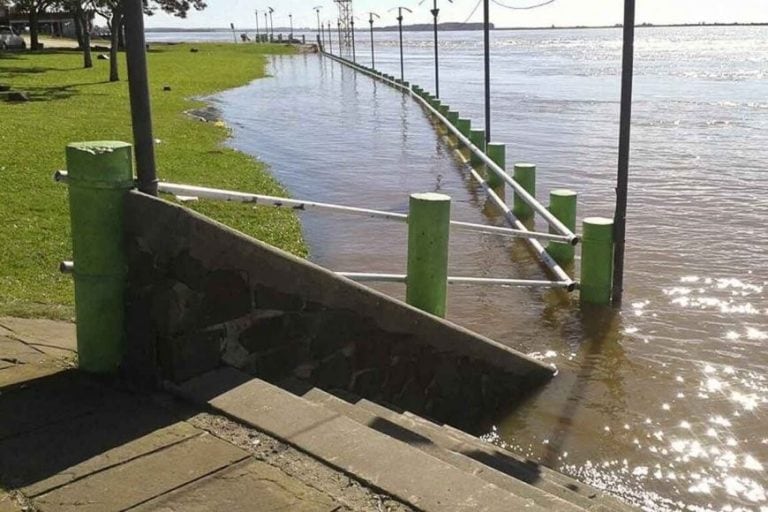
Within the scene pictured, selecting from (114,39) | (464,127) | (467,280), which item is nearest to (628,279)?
(467,280)

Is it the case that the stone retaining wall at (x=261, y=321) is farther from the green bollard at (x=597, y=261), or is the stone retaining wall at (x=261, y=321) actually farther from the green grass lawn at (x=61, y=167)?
the green bollard at (x=597, y=261)

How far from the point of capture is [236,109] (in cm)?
2702

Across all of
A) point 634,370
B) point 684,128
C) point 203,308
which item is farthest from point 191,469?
point 684,128

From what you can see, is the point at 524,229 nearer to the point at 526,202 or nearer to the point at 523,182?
the point at 526,202

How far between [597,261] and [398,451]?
16.0 ft

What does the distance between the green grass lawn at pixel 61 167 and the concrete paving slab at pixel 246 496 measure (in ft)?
9.72

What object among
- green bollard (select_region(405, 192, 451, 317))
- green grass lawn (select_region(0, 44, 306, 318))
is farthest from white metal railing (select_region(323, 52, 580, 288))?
green grass lawn (select_region(0, 44, 306, 318))

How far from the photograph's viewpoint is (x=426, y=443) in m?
4.09

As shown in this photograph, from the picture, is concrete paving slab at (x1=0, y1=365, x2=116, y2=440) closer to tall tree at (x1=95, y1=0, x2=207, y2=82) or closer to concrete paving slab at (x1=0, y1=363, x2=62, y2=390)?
concrete paving slab at (x1=0, y1=363, x2=62, y2=390)

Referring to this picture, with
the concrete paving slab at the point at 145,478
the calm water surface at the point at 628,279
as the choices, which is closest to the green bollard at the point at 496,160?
the calm water surface at the point at 628,279

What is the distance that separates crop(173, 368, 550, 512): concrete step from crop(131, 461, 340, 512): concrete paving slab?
202 millimetres

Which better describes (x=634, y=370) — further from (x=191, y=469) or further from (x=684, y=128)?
(x=684, y=128)

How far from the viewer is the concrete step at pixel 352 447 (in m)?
3.10

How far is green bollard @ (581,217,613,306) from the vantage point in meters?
7.70
